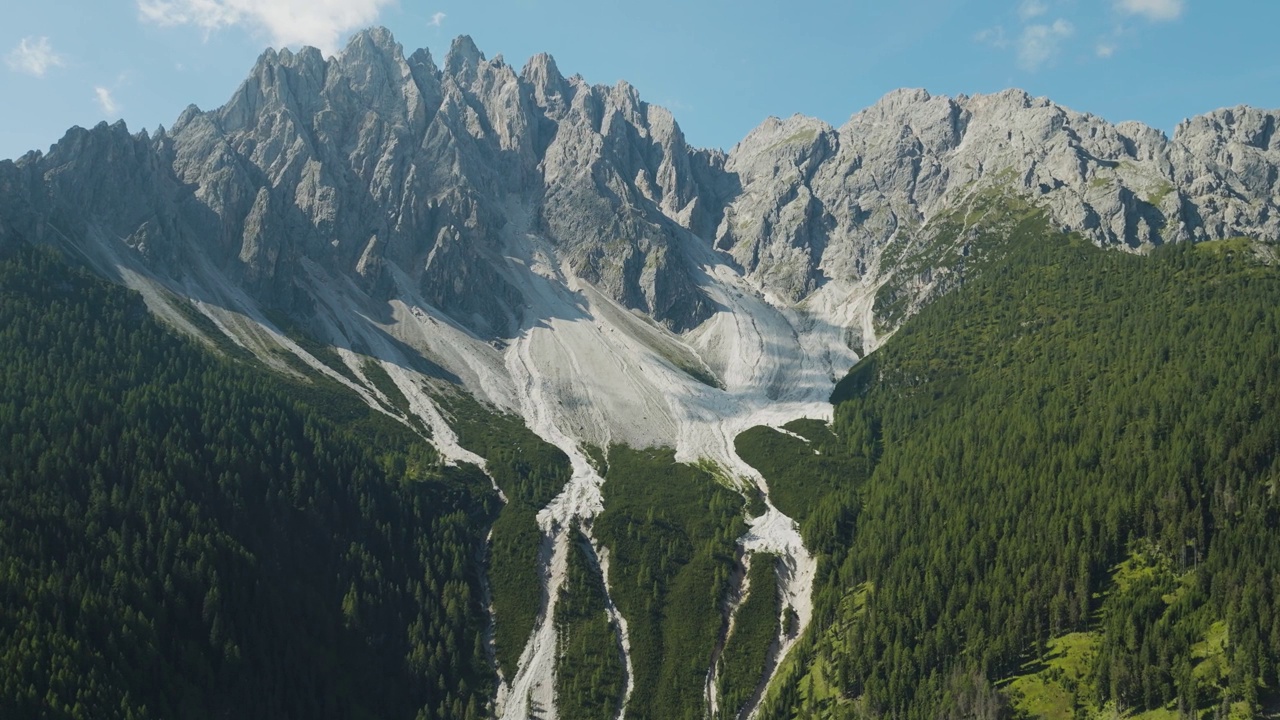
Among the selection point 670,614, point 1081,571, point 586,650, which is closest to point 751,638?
point 670,614

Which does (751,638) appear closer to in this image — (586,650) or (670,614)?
(670,614)

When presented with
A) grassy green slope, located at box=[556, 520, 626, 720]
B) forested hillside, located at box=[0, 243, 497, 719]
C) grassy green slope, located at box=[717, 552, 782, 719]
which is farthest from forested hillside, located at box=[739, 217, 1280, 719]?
forested hillside, located at box=[0, 243, 497, 719]

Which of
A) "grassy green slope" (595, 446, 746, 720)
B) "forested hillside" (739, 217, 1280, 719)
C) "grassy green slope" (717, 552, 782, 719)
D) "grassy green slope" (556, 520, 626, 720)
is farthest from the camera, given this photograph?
"grassy green slope" (595, 446, 746, 720)

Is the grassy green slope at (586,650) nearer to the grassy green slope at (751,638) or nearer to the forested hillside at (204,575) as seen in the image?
the forested hillside at (204,575)

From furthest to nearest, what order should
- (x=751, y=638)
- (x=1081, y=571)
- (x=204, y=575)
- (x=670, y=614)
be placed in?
(x=670, y=614)
(x=751, y=638)
(x=204, y=575)
(x=1081, y=571)

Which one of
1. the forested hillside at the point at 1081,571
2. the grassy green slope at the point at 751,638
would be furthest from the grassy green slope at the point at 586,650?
the forested hillside at the point at 1081,571

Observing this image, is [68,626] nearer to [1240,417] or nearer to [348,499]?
[348,499]

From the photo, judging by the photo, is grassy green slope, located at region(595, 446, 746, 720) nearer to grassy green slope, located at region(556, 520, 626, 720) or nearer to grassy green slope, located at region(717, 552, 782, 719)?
grassy green slope, located at region(556, 520, 626, 720)

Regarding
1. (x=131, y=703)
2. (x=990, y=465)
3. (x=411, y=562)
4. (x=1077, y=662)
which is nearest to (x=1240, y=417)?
(x=990, y=465)
